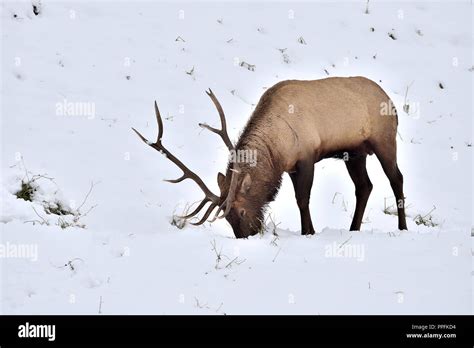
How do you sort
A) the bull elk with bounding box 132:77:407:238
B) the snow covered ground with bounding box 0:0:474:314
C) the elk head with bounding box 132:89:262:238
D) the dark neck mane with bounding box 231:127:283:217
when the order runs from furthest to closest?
the dark neck mane with bounding box 231:127:283:217, the bull elk with bounding box 132:77:407:238, the elk head with bounding box 132:89:262:238, the snow covered ground with bounding box 0:0:474:314

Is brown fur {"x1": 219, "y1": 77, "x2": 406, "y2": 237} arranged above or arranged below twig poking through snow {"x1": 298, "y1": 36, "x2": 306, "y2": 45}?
below

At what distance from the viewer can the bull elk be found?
835cm

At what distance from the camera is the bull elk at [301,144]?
329 inches

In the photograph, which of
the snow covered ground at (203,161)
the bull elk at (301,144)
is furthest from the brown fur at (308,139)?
the snow covered ground at (203,161)

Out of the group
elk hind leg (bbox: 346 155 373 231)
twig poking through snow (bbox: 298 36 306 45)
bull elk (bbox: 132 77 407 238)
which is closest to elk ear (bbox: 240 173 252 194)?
bull elk (bbox: 132 77 407 238)

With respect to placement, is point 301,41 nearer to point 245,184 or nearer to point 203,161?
point 203,161

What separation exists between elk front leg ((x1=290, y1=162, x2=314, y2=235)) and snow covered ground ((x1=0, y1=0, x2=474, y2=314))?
1.01 ft

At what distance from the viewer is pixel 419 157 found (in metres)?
11.5

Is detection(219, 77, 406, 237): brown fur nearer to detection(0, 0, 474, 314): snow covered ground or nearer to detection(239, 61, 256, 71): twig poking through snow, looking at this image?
detection(0, 0, 474, 314): snow covered ground

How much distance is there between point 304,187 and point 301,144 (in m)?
0.42

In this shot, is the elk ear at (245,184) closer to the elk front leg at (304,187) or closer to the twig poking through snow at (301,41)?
the elk front leg at (304,187)

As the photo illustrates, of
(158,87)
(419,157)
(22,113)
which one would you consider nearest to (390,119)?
(419,157)

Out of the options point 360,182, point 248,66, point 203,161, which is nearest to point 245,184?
point 360,182
